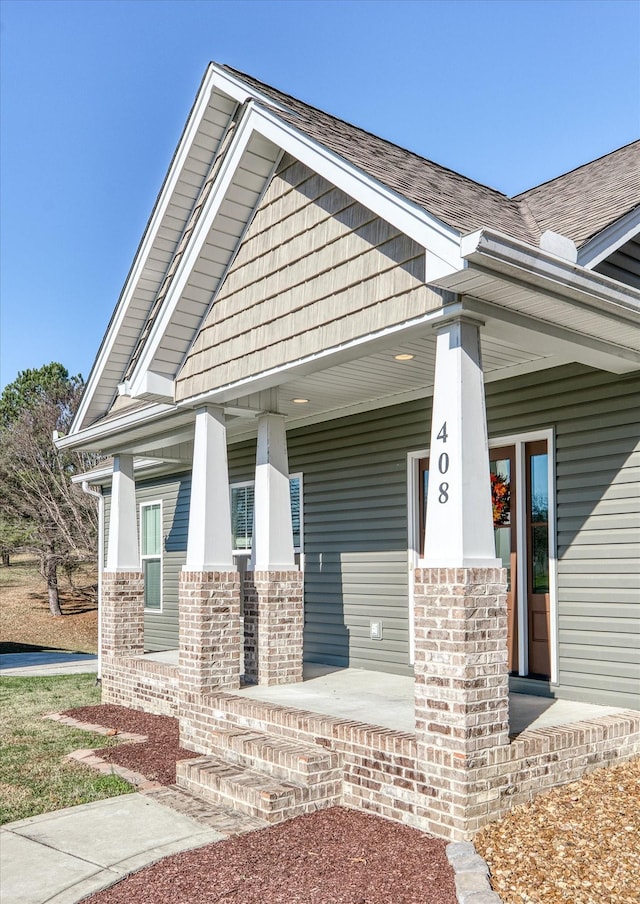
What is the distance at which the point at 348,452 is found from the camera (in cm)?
970

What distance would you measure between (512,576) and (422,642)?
9.55 feet

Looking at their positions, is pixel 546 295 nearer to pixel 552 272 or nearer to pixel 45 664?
pixel 552 272

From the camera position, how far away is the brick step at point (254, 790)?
5375mm

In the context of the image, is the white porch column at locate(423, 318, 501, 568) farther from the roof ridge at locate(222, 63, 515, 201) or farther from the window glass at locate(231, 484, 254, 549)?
the window glass at locate(231, 484, 254, 549)

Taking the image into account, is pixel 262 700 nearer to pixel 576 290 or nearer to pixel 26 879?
pixel 26 879

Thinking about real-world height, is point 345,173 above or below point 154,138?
below

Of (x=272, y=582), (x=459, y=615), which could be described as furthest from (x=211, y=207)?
(x=459, y=615)

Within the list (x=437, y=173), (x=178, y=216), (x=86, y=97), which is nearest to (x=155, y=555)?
(x=178, y=216)

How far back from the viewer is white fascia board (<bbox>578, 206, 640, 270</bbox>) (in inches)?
213

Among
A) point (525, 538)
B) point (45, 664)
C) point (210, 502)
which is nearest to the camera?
point (525, 538)

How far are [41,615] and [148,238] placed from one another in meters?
21.2

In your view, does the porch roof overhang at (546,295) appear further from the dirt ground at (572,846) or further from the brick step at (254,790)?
the brick step at (254,790)

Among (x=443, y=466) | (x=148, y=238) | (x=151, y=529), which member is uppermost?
(x=148, y=238)

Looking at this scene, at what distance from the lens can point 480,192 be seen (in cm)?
760
